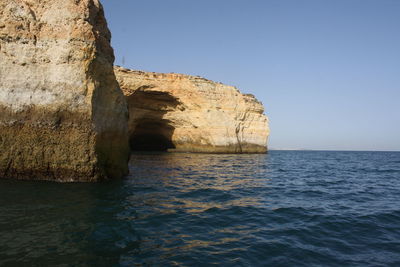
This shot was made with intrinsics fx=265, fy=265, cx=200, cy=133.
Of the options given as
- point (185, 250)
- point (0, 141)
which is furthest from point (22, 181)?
point (185, 250)

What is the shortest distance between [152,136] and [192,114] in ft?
25.3

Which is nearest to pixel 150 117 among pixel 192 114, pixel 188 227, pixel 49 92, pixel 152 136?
pixel 192 114

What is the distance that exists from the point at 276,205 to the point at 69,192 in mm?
5421

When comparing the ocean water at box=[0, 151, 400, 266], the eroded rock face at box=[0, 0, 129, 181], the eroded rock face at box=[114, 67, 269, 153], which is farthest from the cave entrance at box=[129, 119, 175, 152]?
the ocean water at box=[0, 151, 400, 266]

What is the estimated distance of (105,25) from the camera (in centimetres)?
981

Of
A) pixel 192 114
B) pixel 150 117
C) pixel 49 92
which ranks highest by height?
pixel 192 114

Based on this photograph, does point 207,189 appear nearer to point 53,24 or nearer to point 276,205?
point 276,205

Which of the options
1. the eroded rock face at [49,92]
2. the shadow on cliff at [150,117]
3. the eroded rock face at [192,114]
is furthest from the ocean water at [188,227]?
the shadow on cliff at [150,117]

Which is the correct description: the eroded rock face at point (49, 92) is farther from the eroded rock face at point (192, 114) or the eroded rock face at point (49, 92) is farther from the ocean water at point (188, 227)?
the eroded rock face at point (192, 114)

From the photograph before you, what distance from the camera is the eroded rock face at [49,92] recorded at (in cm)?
809

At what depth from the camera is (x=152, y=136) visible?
117 feet

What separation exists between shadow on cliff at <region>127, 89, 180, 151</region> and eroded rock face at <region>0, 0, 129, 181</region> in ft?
62.6

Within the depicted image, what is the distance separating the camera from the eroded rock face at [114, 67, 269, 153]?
28.1 meters

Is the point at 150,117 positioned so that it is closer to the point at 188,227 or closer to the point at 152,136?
the point at 152,136
